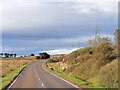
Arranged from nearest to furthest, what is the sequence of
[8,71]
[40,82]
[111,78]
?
[111,78] < [40,82] < [8,71]

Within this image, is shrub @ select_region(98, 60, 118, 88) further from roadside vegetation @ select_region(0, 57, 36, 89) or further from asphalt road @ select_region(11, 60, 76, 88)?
roadside vegetation @ select_region(0, 57, 36, 89)

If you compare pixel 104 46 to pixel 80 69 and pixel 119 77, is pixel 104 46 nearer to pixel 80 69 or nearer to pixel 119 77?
pixel 80 69

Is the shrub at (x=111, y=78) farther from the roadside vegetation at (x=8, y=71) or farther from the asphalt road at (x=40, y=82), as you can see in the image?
the roadside vegetation at (x=8, y=71)

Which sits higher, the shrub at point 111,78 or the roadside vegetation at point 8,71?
the shrub at point 111,78

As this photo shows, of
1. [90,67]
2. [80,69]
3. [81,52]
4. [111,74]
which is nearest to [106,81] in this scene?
[111,74]

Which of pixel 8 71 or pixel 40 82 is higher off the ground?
pixel 40 82

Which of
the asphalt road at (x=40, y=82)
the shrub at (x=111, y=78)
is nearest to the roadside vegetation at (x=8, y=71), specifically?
the asphalt road at (x=40, y=82)

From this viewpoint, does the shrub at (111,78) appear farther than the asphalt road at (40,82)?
No

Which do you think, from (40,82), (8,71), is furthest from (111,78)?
(8,71)

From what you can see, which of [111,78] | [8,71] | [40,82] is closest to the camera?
[111,78]

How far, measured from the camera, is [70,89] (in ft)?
90.4

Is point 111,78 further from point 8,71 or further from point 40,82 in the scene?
point 8,71

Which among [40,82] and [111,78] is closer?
[111,78]

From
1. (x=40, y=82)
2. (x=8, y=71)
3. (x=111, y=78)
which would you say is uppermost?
(x=111, y=78)
